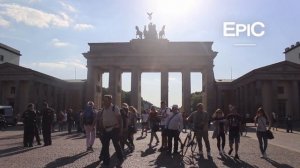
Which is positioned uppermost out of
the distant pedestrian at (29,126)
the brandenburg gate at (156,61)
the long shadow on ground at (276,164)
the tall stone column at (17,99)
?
the brandenburg gate at (156,61)

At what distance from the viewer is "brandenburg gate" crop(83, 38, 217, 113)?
67625 millimetres

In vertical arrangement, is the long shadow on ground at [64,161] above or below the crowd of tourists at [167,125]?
below

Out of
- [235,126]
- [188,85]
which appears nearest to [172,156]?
[235,126]

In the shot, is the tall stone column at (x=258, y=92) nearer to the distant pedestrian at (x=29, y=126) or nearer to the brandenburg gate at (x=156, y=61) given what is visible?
the brandenburg gate at (x=156, y=61)

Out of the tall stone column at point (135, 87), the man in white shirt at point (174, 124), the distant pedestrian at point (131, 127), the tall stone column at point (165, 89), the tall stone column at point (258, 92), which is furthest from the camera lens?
the tall stone column at point (135, 87)

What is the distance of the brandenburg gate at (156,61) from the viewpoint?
67625mm

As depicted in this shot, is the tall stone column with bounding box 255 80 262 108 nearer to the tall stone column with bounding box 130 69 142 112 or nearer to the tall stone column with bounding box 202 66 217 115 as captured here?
the tall stone column with bounding box 202 66 217 115

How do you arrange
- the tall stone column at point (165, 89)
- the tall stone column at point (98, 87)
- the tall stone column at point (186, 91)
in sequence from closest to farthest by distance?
the tall stone column at point (186, 91)
the tall stone column at point (165, 89)
the tall stone column at point (98, 87)

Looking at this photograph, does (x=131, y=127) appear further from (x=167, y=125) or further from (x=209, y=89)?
(x=209, y=89)

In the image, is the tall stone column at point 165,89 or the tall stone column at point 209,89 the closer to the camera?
the tall stone column at point 209,89

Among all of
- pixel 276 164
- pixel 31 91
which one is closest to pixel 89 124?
pixel 276 164

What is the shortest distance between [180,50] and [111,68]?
41.1 ft

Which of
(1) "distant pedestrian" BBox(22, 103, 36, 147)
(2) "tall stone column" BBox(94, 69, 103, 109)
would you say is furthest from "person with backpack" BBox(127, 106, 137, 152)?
(2) "tall stone column" BBox(94, 69, 103, 109)

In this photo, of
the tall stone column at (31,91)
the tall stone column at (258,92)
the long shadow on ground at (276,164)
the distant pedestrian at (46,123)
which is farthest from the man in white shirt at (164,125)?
the tall stone column at (31,91)
